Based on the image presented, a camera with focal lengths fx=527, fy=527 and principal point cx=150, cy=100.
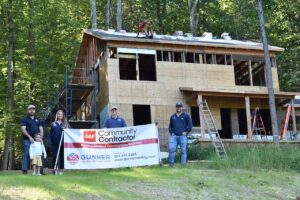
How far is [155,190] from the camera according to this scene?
12469mm

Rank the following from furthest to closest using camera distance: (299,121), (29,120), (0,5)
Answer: (299,121) → (0,5) → (29,120)

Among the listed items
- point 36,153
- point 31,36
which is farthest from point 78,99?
point 36,153

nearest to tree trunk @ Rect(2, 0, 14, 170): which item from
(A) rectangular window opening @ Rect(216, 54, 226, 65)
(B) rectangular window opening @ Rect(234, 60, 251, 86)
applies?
(A) rectangular window opening @ Rect(216, 54, 226, 65)

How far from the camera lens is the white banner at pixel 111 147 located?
52.7ft

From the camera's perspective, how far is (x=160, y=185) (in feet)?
42.4

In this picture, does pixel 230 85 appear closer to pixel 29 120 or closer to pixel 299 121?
pixel 299 121

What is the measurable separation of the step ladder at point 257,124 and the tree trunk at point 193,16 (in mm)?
14240

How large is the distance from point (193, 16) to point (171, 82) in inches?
640

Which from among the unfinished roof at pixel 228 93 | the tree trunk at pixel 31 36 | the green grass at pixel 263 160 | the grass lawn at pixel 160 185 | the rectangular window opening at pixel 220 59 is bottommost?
the grass lawn at pixel 160 185

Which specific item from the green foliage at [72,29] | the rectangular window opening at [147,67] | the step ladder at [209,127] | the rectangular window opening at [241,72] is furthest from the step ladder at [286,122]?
the rectangular window opening at [147,67]

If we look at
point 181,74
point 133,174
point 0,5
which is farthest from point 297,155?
point 0,5

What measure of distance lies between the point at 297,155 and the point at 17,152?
889 inches

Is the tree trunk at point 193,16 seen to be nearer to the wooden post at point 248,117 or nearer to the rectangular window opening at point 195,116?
the rectangular window opening at point 195,116

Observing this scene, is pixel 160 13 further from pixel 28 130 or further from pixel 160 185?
pixel 160 185
